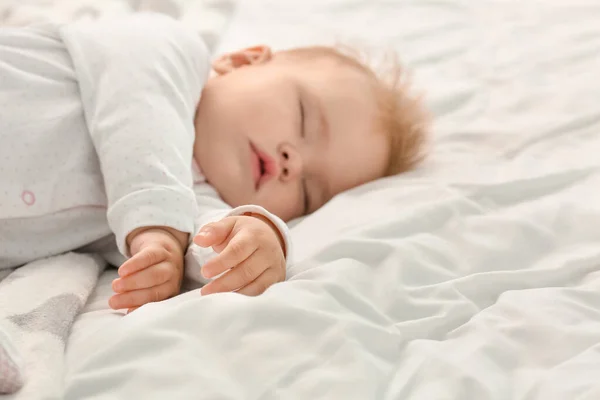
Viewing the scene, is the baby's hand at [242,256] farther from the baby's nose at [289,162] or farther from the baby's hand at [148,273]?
the baby's nose at [289,162]

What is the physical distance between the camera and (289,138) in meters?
1.17

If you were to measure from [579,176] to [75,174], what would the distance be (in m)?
0.79

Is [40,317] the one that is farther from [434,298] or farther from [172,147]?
[434,298]

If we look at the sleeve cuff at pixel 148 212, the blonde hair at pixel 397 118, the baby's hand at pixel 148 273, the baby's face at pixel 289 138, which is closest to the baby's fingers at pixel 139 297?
the baby's hand at pixel 148 273

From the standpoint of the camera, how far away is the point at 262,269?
2.74 ft

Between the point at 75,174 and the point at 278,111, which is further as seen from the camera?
the point at 278,111

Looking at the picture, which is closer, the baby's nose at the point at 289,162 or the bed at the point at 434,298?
the bed at the point at 434,298

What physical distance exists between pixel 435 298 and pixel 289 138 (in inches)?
17.2

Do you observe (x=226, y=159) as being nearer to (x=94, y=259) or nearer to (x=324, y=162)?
(x=324, y=162)

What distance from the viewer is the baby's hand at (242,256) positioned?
0.81m

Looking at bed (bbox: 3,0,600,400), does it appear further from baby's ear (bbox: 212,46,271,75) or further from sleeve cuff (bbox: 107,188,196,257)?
baby's ear (bbox: 212,46,271,75)

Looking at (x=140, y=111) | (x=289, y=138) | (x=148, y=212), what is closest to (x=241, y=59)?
(x=289, y=138)

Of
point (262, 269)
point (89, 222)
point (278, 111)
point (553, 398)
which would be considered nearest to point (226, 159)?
point (278, 111)

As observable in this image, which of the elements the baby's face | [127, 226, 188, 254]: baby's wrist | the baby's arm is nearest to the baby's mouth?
the baby's face
